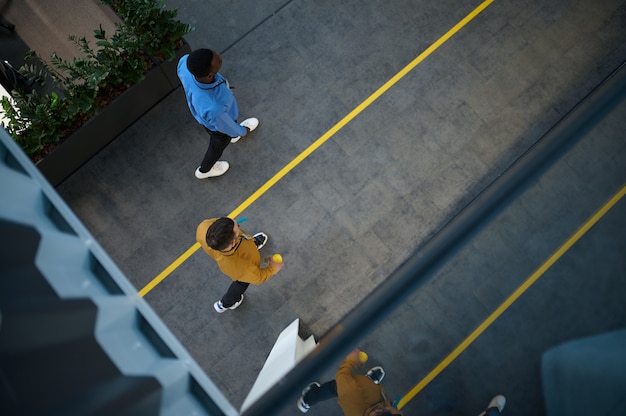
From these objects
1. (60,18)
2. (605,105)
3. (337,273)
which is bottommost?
(337,273)

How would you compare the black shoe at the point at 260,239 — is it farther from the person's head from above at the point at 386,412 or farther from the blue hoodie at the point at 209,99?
the person's head from above at the point at 386,412

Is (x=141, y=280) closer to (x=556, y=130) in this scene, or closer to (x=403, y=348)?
(x=403, y=348)

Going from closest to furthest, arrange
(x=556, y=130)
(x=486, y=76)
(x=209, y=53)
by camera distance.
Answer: (x=556, y=130), (x=209, y=53), (x=486, y=76)

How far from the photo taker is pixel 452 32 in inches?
272

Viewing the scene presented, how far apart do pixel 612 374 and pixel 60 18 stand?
21.8 ft

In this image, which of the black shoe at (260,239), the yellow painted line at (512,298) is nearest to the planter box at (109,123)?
the black shoe at (260,239)

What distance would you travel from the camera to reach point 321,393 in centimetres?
291

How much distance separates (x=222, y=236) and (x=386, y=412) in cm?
191

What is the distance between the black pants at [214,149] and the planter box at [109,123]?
3.39 ft

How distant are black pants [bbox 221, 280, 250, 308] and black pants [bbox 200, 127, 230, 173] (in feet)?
4.86

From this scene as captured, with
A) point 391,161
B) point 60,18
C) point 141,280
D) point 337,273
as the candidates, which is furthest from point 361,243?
point 60,18

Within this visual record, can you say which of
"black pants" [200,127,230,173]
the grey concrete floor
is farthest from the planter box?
"black pants" [200,127,230,173]

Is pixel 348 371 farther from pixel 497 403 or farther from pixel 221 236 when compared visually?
pixel 221 236

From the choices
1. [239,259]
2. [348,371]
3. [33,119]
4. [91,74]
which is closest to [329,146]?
[239,259]
